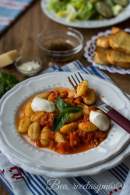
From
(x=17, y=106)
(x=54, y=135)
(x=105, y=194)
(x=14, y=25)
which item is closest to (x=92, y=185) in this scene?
(x=105, y=194)

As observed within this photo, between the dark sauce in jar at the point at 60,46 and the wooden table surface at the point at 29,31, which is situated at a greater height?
the wooden table surface at the point at 29,31

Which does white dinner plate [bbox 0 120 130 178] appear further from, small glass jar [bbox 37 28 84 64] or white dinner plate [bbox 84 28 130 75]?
small glass jar [bbox 37 28 84 64]

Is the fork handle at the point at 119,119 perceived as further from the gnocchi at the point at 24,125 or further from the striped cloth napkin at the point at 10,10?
the striped cloth napkin at the point at 10,10

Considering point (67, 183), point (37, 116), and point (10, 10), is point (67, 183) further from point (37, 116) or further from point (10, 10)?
point (10, 10)

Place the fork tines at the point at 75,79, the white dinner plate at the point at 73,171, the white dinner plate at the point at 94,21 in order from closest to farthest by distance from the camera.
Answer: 1. the white dinner plate at the point at 73,171
2. the fork tines at the point at 75,79
3. the white dinner plate at the point at 94,21

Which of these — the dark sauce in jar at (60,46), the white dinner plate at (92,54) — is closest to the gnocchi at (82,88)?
the white dinner plate at (92,54)

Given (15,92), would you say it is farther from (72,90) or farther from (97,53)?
(97,53)

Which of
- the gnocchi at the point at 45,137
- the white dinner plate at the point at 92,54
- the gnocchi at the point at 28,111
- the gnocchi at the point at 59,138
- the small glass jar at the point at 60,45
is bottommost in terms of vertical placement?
the white dinner plate at the point at 92,54


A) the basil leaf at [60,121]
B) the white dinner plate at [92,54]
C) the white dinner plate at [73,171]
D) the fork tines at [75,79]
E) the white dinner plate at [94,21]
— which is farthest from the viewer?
the white dinner plate at [94,21]
